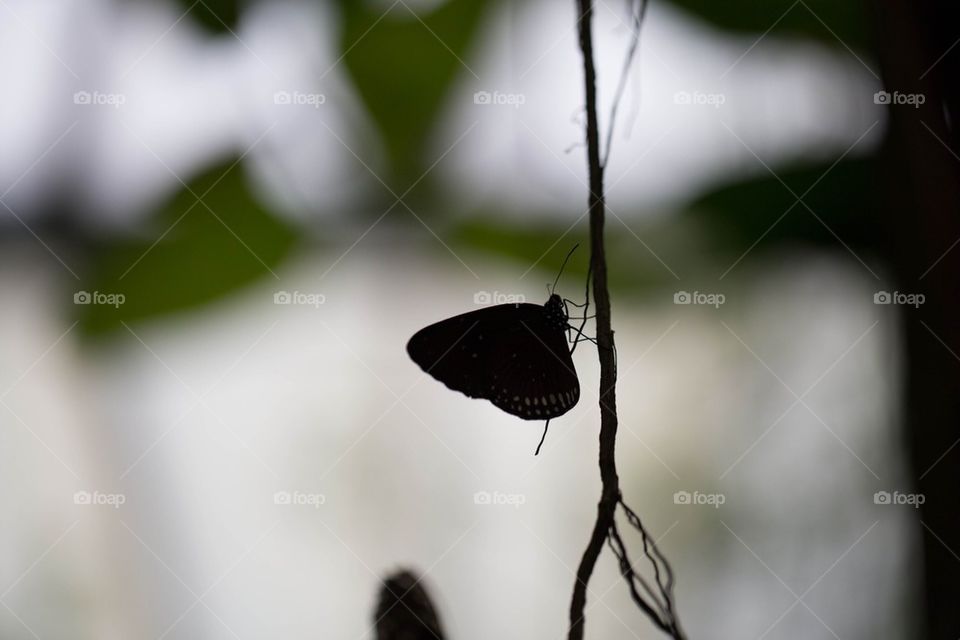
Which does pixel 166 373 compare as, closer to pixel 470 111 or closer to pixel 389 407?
pixel 389 407

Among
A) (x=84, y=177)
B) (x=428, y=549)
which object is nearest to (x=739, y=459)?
(x=428, y=549)

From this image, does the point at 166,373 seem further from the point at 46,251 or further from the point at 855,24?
the point at 855,24

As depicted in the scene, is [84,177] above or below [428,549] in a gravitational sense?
above

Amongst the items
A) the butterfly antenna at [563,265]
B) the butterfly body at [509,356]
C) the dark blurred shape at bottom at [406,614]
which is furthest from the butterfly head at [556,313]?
the dark blurred shape at bottom at [406,614]

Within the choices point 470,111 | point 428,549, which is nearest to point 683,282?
point 470,111

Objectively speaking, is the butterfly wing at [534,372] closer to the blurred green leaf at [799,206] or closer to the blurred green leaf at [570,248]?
the blurred green leaf at [570,248]

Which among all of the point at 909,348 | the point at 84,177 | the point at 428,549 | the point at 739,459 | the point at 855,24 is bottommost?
the point at 428,549
